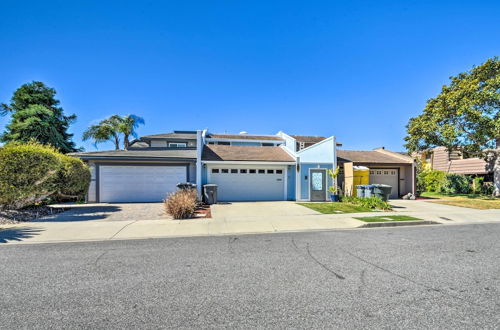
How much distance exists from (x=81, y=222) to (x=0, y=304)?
20.4 ft

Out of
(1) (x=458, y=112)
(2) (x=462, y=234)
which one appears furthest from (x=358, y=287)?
(1) (x=458, y=112)

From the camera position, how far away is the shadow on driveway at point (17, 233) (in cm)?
652

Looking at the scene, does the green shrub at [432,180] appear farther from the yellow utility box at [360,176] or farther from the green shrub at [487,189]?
the yellow utility box at [360,176]

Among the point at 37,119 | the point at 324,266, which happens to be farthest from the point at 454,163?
the point at 37,119

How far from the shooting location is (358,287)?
362 centimetres

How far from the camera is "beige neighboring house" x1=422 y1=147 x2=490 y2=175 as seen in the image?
21.9 m

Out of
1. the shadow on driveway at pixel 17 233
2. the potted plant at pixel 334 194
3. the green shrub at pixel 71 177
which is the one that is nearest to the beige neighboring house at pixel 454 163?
the potted plant at pixel 334 194

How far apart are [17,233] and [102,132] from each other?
22.0 metres

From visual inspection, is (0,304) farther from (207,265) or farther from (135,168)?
(135,168)

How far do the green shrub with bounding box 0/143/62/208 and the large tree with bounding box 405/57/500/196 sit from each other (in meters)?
23.7

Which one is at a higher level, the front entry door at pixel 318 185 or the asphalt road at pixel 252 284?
the front entry door at pixel 318 185

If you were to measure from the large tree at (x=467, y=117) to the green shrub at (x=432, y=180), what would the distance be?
12.1 feet

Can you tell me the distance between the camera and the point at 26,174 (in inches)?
384

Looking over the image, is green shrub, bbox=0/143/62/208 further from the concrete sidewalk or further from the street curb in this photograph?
the street curb
